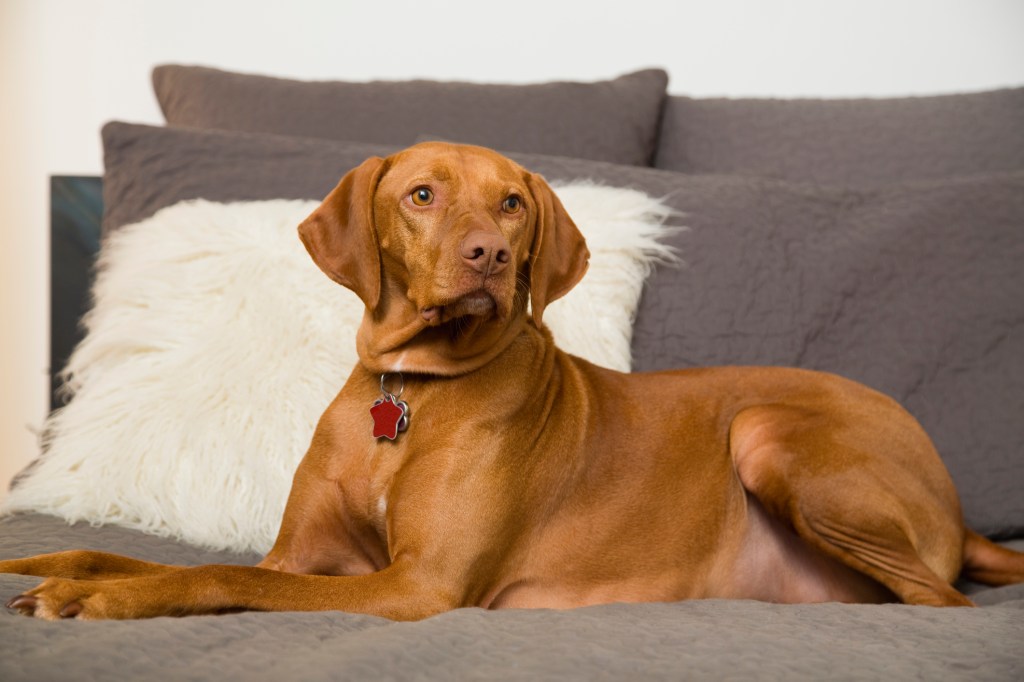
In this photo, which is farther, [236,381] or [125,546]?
[236,381]

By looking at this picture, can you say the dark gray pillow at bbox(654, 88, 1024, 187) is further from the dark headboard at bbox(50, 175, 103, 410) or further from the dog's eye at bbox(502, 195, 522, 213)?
the dark headboard at bbox(50, 175, 103, 410)

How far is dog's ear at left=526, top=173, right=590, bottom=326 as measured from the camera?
2137 millimetres

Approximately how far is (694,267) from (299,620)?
1.55 metres

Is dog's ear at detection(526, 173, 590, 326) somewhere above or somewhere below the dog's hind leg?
above

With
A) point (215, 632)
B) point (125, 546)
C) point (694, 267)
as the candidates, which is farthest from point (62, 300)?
point (215, 632)

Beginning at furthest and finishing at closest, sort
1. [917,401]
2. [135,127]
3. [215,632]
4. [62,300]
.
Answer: [62,300] → [135,127] → [917,401] → [215,632]

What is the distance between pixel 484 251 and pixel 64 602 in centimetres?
88

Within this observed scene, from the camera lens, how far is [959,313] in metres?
2.67

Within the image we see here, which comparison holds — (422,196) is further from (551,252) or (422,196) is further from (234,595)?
(234,595)

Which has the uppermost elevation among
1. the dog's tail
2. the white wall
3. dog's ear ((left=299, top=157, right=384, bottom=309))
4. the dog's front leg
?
the white wall

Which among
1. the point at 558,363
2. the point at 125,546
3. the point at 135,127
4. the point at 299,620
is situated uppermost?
the point at 135,127

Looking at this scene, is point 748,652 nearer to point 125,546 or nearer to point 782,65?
point 125,546

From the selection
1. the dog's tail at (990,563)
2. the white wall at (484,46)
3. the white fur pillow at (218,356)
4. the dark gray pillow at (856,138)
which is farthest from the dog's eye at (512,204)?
the white wall at (484,46)

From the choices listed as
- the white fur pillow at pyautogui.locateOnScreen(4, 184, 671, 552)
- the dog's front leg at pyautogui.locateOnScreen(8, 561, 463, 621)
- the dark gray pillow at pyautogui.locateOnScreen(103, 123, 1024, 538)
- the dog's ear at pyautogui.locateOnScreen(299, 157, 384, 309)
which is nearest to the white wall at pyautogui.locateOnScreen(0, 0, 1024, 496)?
the dark gray pillow at pyautogui.locateOnScreen(103, 123, 1024, 538)
